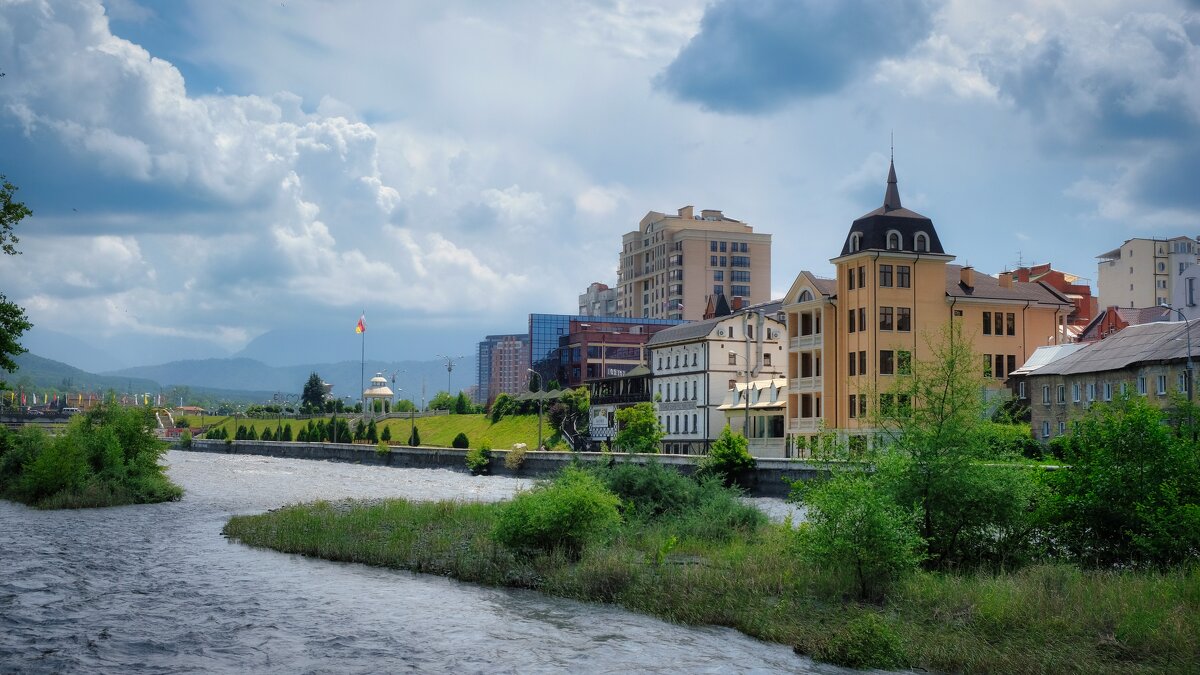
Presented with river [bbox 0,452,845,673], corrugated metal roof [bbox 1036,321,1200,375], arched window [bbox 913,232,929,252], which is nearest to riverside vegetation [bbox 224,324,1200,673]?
river [bbox 0,452,845,673]

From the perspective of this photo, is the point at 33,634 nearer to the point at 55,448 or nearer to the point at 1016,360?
the point at 55,448

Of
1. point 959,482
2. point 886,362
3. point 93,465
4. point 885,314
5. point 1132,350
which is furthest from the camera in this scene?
point 885,314

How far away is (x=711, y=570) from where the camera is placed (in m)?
27.4

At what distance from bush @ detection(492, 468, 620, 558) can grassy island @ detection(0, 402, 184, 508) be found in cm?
3144

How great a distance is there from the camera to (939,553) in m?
27.4

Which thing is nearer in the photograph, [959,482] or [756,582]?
[756,582]

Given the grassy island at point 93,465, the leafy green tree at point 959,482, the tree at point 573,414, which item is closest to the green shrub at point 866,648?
the leafy green tree at point 959,482

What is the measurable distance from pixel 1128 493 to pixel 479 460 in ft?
250

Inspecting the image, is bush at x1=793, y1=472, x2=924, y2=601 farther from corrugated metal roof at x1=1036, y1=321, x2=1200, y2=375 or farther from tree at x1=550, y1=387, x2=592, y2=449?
tree at x1=550, y1=387, x2=592, y2=449

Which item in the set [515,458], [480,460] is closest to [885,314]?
[515,458]

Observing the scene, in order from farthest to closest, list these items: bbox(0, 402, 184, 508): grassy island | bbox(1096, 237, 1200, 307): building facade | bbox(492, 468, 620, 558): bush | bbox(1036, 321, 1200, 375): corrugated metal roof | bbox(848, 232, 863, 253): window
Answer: bbox(1096, 237, 1200, 307): building facade, bbox(848, 232, 863, 253): window, bbox(1036, 321, 1200, 375): corrugated metal roof, bbox(0, 402, 184, 508): grassy island, bbox(492, 468, 620, 558): bush

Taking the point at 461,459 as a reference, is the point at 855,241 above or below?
above

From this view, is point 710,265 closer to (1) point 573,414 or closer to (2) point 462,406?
(2) point 462,406

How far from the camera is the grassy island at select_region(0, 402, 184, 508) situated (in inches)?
2140
